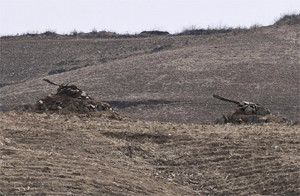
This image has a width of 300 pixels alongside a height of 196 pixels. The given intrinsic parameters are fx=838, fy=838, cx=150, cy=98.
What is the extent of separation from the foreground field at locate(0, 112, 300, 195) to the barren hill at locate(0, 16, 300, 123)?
14168mm

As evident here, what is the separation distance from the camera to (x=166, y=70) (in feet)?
132

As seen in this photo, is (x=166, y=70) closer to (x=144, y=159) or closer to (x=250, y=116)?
(x=250, y=116)

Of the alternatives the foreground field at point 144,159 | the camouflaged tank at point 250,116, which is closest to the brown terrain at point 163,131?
the foreground field at point 144,159

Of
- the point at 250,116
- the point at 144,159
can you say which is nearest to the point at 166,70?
the point at 250,116

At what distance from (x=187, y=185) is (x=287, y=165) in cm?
156

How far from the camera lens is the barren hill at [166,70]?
34219 millimetres

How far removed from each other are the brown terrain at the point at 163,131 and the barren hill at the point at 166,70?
3.3 inches

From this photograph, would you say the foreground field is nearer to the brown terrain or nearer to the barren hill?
the brown terrain

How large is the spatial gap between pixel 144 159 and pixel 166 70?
26431 mm

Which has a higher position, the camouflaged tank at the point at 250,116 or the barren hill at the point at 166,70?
the camouflaged tank at the point at 250,116

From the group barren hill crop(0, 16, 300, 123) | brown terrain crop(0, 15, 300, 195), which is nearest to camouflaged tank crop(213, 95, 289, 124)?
brown terrain crop(0, 15, 300, 195)

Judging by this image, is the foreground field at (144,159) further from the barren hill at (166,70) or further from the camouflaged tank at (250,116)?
the barren hill at (166,70)

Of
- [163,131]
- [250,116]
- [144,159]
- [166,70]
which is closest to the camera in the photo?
[144,159]

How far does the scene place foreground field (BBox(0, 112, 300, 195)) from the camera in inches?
A: 459
